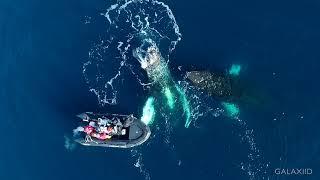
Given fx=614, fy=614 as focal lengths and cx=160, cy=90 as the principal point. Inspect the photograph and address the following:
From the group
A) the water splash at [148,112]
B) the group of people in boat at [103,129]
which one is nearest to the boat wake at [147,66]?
the water splash at [148,112]

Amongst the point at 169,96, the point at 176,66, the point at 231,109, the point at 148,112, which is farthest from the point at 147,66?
the point at 231,109

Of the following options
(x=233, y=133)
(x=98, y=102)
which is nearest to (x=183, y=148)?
(x=233, y=133)

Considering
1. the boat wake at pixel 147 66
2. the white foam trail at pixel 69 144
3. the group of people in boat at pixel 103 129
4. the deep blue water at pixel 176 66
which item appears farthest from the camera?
the white foam trail at pixel 69 144

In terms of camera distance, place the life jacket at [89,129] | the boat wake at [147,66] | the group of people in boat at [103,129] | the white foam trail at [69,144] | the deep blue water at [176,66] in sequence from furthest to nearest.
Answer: the white foam trail at [69,144] < the boat wake at [147,66] < the life jacket at [89,129] < the group of people in boat at [103,129] < the deep blue water at [176,66]

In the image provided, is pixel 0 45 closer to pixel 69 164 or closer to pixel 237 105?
pixel 69 164

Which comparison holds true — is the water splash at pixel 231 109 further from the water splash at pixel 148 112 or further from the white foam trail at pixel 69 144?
the white foam trail at pixel 69 144

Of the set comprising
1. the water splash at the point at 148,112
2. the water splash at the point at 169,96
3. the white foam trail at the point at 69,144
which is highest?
the water splash at the point at 169,96

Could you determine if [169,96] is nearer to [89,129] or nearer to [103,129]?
[103,129]
